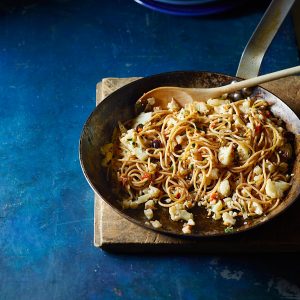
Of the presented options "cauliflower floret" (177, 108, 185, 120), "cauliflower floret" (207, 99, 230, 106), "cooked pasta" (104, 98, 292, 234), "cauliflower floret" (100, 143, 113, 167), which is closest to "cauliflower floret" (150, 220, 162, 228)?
"cooked pasta" (104, 98, 292, 234)

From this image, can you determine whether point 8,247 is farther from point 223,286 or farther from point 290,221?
point 290,221

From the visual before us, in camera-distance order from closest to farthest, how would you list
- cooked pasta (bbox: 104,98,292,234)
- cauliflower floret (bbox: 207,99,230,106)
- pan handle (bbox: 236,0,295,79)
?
cooked pasta (bbox: 104,98,292,234) < cauliflower floret (bbox: 207,99,230,106) < pan handle (bbox: 236,0,295,79)

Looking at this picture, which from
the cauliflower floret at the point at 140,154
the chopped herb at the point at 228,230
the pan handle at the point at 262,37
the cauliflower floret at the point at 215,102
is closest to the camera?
the chopped herb at the point at 228,230

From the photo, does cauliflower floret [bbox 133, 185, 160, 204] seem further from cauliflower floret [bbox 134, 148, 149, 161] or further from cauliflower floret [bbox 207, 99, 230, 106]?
cauliflower floret [bbox 207, 99, 230, 106]

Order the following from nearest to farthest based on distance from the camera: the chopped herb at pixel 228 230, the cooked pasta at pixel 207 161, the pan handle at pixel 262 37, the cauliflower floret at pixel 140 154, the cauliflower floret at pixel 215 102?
1. the chopped herb at pixel 228 230
2. the cooked pasta at pixel 207 161
3. the cauliflower floret at pixel 140 154
4. the cauliflower floret at pixel 215 102
5. the pan handle at pixel 262 37

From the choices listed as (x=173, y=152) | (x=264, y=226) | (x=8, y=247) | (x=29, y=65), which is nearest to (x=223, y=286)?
(x=264, y=226)

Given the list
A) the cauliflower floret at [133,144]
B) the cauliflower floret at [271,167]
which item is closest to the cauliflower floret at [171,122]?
the cauliflower floret at [133,144]

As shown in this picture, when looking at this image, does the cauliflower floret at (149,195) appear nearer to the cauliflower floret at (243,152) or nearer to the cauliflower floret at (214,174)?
the cauliflower floret at (214,174)

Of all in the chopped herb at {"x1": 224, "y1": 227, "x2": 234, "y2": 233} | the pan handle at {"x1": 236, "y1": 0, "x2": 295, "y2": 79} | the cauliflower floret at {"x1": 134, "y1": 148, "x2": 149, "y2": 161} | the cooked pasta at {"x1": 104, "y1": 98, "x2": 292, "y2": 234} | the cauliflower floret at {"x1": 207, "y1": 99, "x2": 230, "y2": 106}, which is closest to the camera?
the chopped herb at {"x1": 224, "y1": 227, "x2": 234, "y2": 233}

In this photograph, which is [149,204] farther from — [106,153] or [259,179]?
[259,179]
